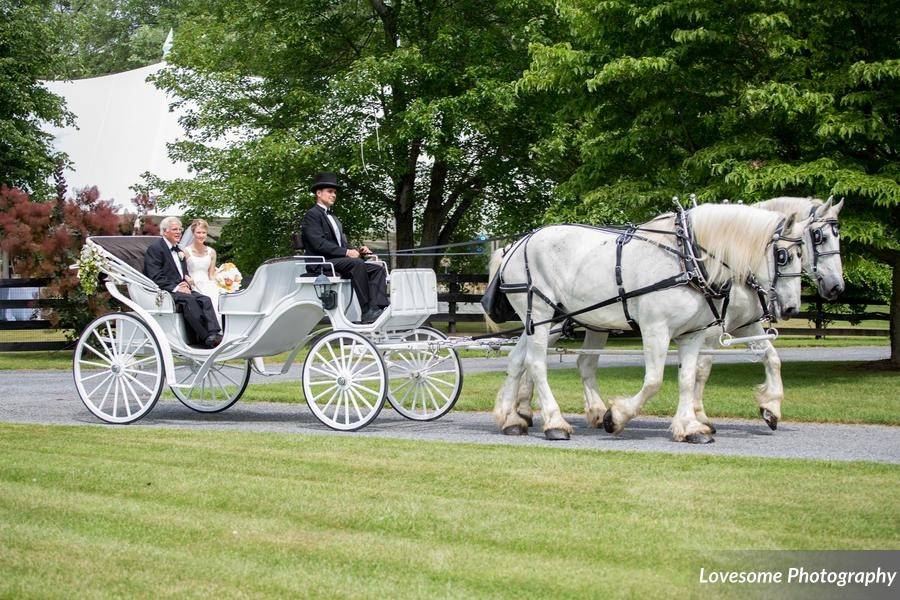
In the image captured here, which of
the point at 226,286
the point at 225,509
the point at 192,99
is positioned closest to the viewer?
the point at 225,509

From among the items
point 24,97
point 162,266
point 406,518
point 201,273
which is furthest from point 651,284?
point 24,97

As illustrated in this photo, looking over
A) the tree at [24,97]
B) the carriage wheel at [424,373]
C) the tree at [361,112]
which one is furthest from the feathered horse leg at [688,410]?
the tree at [24,97]

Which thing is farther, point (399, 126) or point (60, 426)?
point (399, 126)

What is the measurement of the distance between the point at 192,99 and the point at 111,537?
74.7 feet

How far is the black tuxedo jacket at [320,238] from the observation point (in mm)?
11062

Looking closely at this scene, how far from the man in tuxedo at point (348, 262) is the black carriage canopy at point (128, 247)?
2020 mm

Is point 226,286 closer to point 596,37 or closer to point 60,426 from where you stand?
point 60,426

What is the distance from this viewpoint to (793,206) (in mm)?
10156

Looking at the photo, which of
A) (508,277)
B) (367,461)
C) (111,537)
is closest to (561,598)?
(111,537)

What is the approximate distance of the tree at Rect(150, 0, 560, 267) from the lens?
2498cm

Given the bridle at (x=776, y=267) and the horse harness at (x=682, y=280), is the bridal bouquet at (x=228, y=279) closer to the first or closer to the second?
the horse harness at (x=682, y=280)

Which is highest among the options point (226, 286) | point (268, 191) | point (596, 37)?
point (596, 37)

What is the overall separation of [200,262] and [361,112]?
1429cm

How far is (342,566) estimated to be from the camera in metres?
5.59
